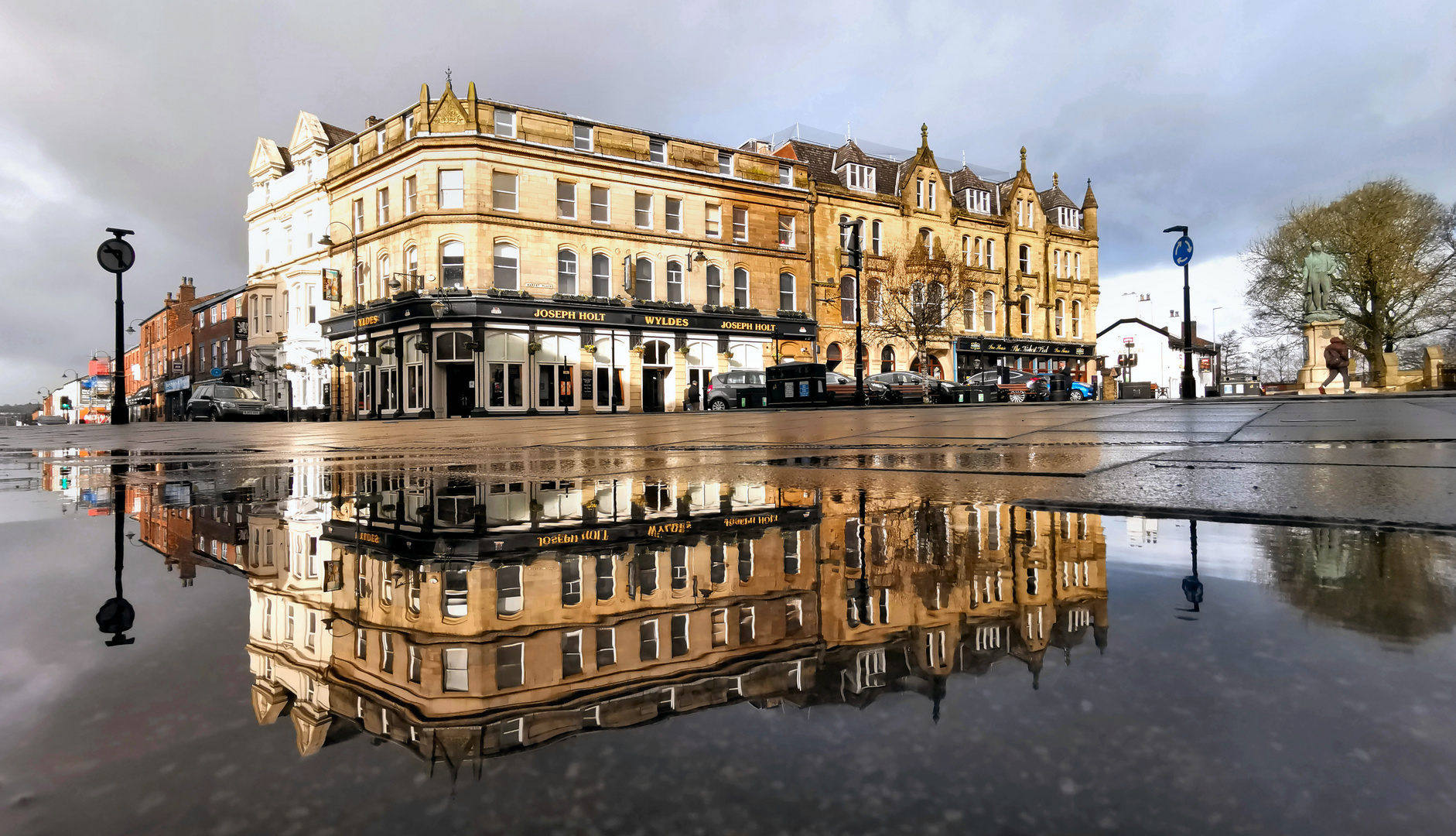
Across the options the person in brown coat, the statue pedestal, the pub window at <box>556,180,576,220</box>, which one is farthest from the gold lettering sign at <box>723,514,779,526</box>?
the statue pedestal

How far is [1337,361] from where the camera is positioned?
95.5ft

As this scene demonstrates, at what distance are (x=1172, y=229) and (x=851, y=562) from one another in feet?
89.1

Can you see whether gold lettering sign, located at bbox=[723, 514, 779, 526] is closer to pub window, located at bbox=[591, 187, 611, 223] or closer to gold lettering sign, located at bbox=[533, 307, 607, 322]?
gold lettering sign, located at bbox=[533, 307, 607, 322]

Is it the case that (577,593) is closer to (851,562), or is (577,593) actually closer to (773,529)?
(851,562)

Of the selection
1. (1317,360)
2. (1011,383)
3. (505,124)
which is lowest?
(1011,383)

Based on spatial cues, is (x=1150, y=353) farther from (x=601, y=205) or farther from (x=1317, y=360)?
(x=601, y=205)

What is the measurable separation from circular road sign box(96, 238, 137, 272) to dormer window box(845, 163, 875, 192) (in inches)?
1305

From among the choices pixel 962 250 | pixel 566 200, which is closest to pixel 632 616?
pixel 566 200

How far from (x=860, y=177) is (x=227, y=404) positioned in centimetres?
3358

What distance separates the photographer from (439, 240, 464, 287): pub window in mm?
30203

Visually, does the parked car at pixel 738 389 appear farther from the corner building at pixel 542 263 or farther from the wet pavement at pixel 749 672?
the wet pavement at pixel 749 672

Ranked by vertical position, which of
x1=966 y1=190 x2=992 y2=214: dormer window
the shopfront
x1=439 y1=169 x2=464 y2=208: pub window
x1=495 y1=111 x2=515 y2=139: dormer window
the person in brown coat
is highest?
x1=966 y1=190 x2=992 y2=214: dormer window

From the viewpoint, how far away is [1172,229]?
78.4 feet

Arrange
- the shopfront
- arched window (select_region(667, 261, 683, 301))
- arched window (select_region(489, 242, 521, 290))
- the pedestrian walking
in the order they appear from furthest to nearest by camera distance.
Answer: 1. the shopfront
2. the pedestrian walking
3. arched window (select_region(667, 261, 683, 301))
4. arched window (select_region(489, 242, 521, 290))
